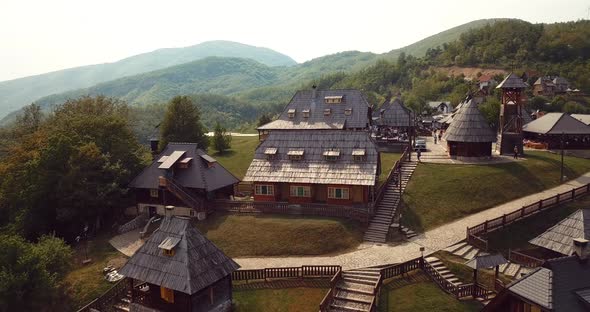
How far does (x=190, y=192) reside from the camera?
3878cm

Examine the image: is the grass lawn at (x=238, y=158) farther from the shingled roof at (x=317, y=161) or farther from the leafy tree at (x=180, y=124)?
the shingled roof at (x=317, y=161)

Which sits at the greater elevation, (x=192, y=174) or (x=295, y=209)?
(x=192, y=174)

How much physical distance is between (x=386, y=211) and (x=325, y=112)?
22.5 m

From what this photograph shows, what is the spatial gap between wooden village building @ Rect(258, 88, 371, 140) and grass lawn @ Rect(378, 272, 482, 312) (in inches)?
1138

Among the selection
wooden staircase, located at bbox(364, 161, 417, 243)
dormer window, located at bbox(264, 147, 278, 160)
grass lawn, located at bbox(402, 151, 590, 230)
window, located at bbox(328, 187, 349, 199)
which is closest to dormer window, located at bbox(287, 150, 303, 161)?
dormer window, located at bbox(264, 147, 278, 160)

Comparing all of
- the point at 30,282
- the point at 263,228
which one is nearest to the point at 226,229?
the point at 263,228

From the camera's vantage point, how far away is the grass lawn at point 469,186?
3600 centimetres

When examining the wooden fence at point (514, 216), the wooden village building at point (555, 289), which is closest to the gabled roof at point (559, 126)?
the wooden fence at point (514, 216)

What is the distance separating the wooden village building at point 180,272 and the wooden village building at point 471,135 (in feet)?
105

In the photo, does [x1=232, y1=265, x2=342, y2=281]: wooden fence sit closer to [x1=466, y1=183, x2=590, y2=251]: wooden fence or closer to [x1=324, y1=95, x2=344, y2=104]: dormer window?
[x1=466, y1=183, x2=590, y2=251]: wooden fence

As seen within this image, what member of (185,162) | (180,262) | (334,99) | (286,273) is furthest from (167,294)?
(334,99)

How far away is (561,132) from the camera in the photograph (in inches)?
1932

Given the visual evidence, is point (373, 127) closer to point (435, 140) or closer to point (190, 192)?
point (435, 140)

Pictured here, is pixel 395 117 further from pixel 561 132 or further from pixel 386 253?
pixel 386 253
